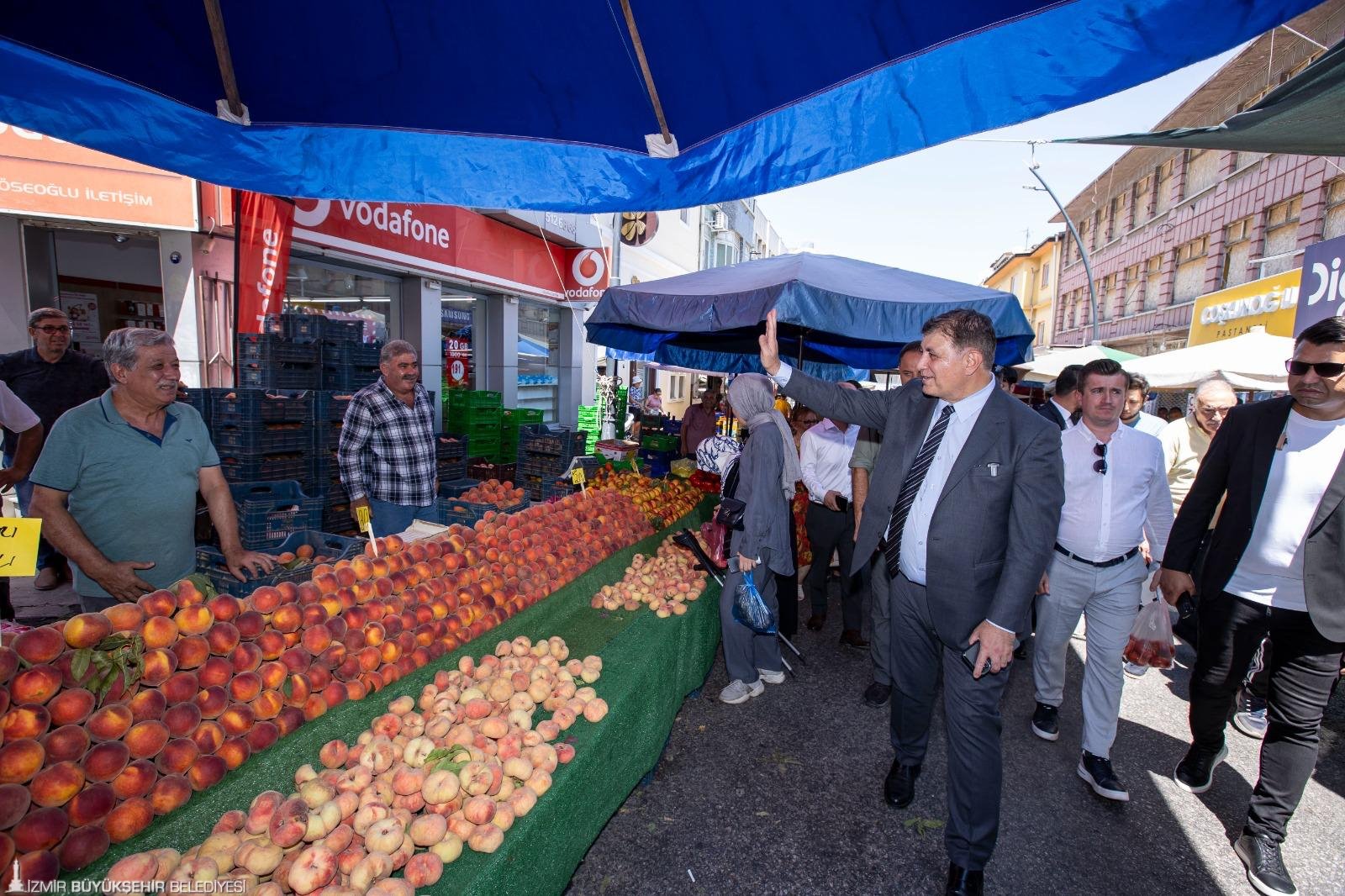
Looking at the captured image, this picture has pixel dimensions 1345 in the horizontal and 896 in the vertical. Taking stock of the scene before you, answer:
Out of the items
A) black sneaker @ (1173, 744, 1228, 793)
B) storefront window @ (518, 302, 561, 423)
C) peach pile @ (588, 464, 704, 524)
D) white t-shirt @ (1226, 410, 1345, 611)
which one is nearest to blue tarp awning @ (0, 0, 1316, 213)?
white t-shirt @ (1226, 410, 1345, 611)

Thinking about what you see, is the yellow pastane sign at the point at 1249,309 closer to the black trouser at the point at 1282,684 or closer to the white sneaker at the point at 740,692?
the black trouser at the point at 1282,684

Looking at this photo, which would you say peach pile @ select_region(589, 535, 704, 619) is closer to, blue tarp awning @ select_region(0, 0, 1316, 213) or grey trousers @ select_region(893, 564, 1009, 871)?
grey trousers @ select_region(893, 564, 1009, 871)

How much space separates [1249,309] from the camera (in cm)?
1281

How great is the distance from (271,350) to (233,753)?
594cm

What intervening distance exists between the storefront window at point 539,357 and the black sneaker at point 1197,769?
12.4 meters

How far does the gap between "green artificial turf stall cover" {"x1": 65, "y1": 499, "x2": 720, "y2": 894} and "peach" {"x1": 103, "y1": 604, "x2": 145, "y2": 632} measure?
521 millimetres

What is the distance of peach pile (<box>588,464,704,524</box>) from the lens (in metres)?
5.10

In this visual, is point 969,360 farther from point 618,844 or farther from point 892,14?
point 618,844

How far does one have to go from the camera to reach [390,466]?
451 cm

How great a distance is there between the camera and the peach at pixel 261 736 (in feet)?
5.96

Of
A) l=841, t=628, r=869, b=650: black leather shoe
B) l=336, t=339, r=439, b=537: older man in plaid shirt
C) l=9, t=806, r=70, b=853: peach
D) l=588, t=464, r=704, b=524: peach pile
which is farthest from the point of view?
l=841, t=628, r=869, b=650: black leather shoe

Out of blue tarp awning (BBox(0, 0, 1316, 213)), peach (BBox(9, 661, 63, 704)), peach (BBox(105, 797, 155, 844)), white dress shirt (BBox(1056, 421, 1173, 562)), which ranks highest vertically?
blue tarp awning (BBox(0, 0, 1316, 213))

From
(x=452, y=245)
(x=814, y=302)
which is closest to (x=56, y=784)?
(x=814, y=302)

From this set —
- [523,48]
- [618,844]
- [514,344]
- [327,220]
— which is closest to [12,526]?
[523,48]
